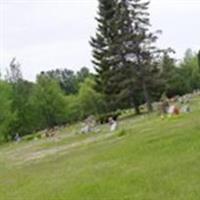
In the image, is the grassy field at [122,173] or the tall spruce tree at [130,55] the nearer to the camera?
the grassy field at [122,173]

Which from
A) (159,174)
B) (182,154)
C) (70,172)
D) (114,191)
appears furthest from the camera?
(70,172)

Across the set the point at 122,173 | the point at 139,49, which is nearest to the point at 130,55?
the point at 139,49

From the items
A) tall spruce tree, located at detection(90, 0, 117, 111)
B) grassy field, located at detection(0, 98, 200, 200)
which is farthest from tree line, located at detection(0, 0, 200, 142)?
grassy field, located at detection(0, 98, 200, 200)

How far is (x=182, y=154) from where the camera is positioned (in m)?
17.8

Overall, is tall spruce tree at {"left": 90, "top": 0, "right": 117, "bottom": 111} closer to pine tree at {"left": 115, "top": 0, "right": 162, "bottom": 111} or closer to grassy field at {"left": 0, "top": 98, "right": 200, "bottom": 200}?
pine tree at {"left": 115, "top": 0, "right": 162, "bottom": 111}

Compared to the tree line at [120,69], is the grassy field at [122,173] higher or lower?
lower

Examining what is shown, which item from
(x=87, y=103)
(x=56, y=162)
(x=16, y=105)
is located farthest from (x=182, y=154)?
(x=87, y=103)

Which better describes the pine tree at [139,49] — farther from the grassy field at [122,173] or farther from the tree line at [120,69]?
the grassy field at [122,173]

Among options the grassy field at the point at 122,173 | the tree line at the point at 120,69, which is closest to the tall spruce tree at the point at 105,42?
the tree line at the point at 120,69

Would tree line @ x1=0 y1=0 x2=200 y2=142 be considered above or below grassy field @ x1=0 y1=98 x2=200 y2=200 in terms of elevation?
above

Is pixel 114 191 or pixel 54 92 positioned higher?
pixel 54 92

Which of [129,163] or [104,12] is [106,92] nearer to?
[104,12]

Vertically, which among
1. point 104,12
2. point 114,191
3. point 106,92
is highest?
point 104,12

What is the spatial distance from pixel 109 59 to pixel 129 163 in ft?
130
